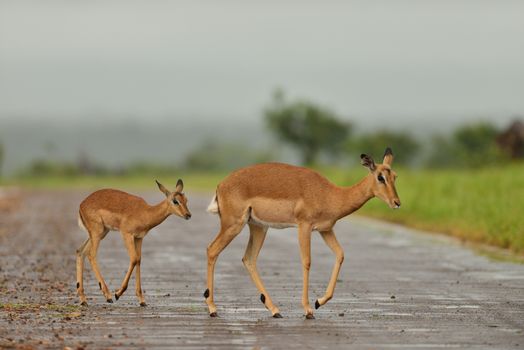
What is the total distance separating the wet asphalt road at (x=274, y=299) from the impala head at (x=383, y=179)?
54.9 inches

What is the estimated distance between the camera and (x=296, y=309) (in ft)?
54.3

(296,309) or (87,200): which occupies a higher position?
(87,200)

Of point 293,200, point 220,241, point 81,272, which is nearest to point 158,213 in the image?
point 220,241

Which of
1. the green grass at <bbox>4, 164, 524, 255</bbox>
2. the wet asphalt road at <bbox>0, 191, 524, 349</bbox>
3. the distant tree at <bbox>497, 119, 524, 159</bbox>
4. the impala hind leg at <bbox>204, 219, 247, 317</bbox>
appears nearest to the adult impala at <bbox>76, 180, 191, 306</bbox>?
the wet asphalt road at <bbox>0, 191, 524, 349</bbox>

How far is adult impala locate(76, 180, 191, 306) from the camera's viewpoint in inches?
668

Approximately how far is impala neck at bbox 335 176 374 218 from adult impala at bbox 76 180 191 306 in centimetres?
200

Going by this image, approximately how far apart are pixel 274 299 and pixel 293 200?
223cm

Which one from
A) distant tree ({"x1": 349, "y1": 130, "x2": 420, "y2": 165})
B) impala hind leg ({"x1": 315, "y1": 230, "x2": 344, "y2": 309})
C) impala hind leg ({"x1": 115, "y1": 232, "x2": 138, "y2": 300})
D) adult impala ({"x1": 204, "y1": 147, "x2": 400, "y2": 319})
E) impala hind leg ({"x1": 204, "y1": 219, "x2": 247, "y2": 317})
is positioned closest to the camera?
impala hind leg ({"x1": 315, "y1": 230, "x2": 344, "y2": 309})

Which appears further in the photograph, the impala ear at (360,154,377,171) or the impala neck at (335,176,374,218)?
the impala neck at (335,176,374,218)

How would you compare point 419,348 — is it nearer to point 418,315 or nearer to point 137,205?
point 418,315

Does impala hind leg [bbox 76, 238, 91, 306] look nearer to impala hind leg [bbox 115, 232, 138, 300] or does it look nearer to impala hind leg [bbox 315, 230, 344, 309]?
impala hind leg [bbox 115, 232, 138, 300]

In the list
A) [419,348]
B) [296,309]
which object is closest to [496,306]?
[296,309]

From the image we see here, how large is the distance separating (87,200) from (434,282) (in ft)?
18.6

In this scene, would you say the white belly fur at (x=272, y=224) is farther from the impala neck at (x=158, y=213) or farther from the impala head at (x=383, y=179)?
the impala neck at (x=158, y=213)
